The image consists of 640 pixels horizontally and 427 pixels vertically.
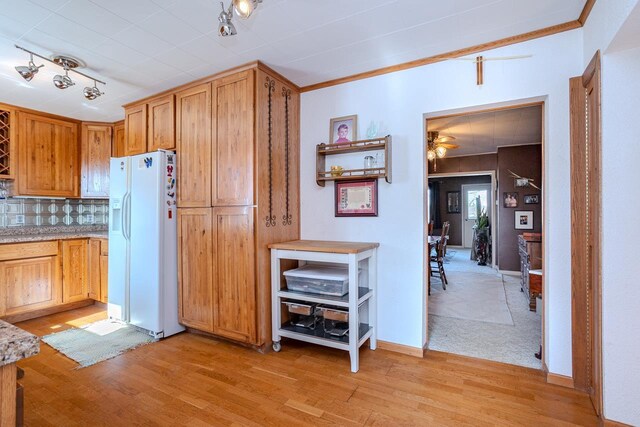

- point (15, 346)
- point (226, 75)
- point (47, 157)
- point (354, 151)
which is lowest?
point (15, 346)

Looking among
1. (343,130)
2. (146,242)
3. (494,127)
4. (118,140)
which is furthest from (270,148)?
(494,127)

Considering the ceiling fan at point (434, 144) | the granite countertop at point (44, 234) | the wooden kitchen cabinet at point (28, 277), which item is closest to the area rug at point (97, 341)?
the wooden kitchen cabinet at point (28, 277)

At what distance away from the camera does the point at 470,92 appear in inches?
95.3

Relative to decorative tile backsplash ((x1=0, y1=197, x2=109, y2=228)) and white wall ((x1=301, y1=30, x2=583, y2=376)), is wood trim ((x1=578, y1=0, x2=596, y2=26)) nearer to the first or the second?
white wall ((x1=301, y1=30, x2=583, y2=376))

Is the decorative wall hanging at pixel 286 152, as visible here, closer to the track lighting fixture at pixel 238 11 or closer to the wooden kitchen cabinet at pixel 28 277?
the track lighting fixture at pixel 238 11

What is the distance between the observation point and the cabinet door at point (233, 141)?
2.64m

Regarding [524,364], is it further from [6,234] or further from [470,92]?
[6,234]

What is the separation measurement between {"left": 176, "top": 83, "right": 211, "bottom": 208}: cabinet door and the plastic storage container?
1091mm

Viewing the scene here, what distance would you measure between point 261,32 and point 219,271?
202 cm

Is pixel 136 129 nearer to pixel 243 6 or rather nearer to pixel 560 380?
pixel 243 6

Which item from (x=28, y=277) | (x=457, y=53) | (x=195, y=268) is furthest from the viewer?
(x=28, y=277)

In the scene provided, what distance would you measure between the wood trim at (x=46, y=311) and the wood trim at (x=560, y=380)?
5046 mm

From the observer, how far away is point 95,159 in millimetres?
4281

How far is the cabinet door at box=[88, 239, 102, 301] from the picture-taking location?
12.6 feet
